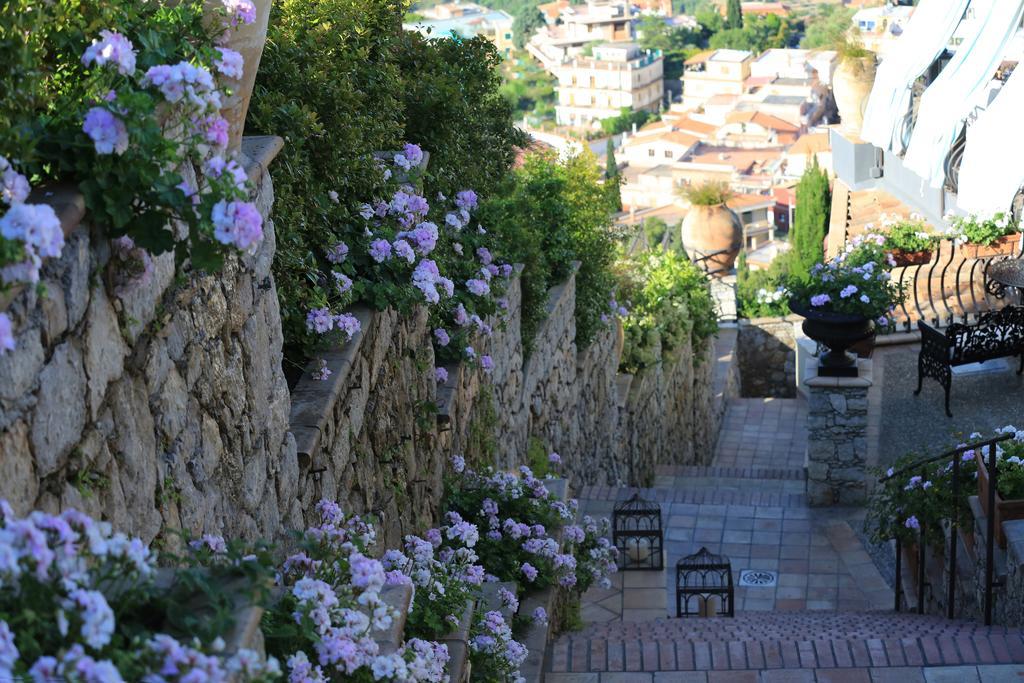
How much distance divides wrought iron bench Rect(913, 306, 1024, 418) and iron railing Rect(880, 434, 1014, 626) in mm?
2526

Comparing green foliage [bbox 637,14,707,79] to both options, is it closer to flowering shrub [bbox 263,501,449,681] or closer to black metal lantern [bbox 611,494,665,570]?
black metal lantern [bbox 611,494,665,570]

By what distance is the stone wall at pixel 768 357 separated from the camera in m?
15.8

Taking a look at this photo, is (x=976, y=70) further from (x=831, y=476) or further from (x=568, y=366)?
(x=568, y=366)

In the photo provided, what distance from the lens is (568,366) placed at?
26.8ft

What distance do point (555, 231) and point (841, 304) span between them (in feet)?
7.03

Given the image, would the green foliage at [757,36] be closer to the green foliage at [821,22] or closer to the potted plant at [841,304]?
the green foliage at [821,22]

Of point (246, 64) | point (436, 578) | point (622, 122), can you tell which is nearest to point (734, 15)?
point (622, 122)

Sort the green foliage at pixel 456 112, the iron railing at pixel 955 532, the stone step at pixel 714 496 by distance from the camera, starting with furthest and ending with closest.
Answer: the stone step at pixel 714 496 → the green foliage at pixel 456 112 → the iron railing at pixel 955 532

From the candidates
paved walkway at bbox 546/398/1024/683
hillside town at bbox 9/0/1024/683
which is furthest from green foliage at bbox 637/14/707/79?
paved walkway at bbox 546/398/1024/683

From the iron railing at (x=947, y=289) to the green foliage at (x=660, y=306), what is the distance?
199 centimetres

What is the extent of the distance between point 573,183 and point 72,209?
665cm

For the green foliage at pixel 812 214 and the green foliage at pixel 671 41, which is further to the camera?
the green foliage at pixel 671 41

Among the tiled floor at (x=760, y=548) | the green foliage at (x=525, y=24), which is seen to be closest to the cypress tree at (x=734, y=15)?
the green foliage at (x=525, y=24)

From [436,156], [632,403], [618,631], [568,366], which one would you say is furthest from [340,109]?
[632,403]
